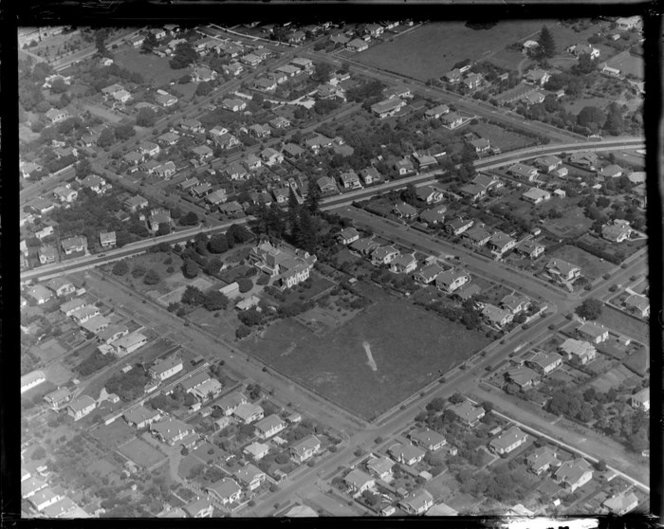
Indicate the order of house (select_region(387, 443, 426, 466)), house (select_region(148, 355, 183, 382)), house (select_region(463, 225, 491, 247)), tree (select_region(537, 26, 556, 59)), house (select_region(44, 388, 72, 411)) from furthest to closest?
tree (select_region(537, 26, 556, 59)) < house (select_region(463, 225, 491, 247)) < house (select_region(148, 355, 183, 382)) < house (select_region(44, 388, 72, 411)) < house (select_region(387, 443, 426, 466))

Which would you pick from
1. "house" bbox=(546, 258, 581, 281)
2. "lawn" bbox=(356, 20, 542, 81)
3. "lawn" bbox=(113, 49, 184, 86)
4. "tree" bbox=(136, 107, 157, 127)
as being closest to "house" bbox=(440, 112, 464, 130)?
"lawn" bbox=(356, 20, 542, 81)

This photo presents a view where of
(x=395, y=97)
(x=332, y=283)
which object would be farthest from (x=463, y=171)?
(x=332, y=283)

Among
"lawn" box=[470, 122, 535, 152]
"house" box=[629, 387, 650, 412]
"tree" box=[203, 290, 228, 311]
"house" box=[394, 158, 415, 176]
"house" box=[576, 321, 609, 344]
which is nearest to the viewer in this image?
"house" box=[629, 387, 650, 412]

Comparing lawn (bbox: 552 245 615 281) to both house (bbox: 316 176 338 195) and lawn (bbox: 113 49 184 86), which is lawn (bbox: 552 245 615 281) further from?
lawn (bbox: 113 49 184 86)

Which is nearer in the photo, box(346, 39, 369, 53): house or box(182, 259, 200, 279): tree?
box(182, 259, 200, 279): tree

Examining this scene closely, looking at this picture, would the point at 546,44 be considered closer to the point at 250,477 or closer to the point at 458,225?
the point at 458,225

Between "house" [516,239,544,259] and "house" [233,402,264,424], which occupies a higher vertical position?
"house" [516,239,544,259]

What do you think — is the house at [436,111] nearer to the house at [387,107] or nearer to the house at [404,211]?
the house at [387,107]

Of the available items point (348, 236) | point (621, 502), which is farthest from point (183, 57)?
point (621, 502)
